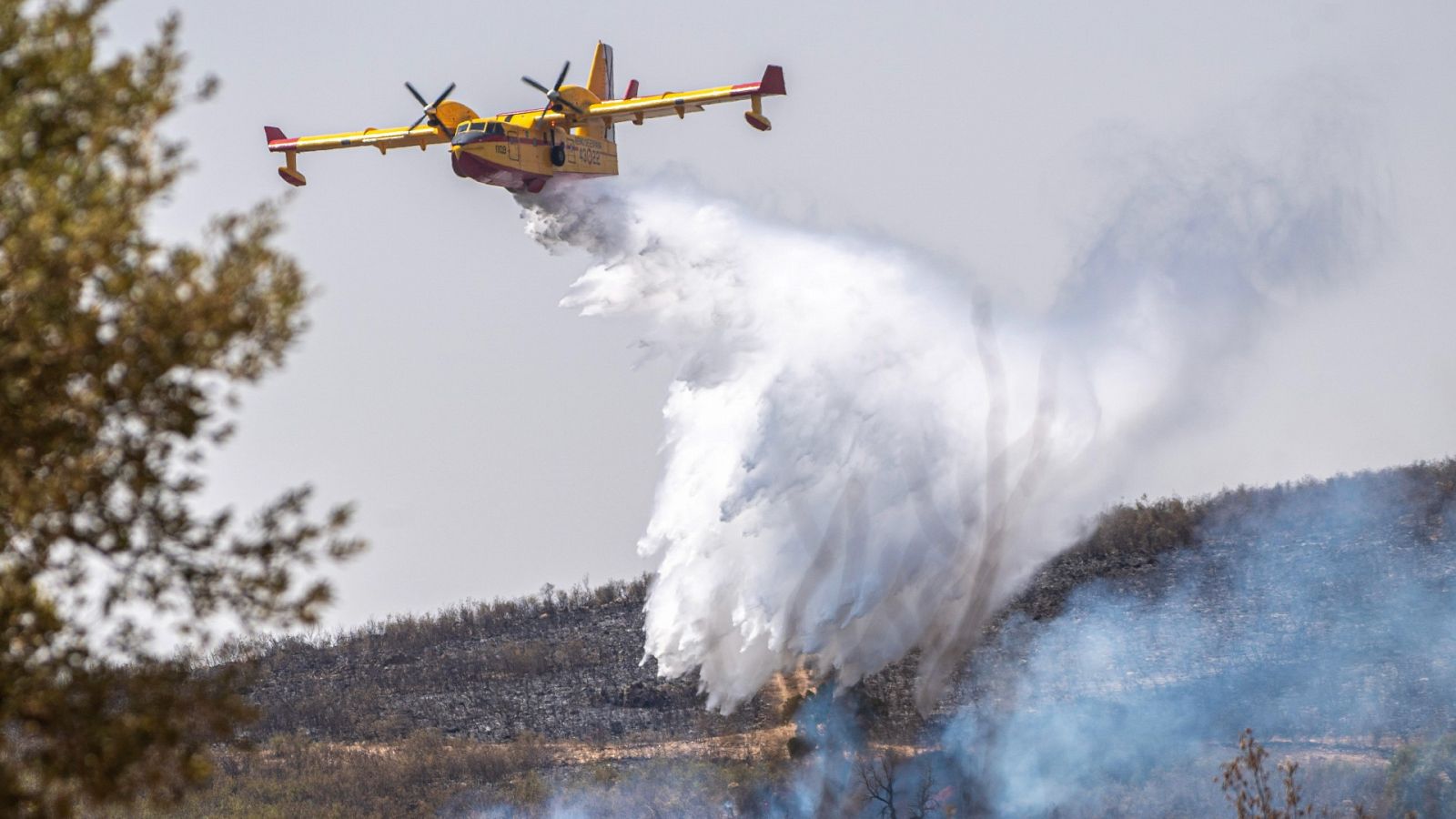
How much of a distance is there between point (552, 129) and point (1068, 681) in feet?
63.5

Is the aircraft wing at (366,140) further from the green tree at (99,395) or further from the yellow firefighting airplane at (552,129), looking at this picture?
the green tree at (99,395)

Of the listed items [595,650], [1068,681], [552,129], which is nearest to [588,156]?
[552,129]

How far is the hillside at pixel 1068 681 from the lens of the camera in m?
38.4

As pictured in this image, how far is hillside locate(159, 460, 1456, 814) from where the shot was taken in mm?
38406

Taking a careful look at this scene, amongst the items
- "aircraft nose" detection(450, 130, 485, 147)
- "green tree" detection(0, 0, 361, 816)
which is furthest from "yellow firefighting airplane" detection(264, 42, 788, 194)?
"green tree" detection(0, 0, 361, 816)

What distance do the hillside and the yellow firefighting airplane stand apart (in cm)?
1315

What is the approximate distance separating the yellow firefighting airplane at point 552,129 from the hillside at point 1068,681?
43.2 ft

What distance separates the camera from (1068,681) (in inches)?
1754

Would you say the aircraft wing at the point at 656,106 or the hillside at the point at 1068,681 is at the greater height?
the aircraft wing at the point at 656,106

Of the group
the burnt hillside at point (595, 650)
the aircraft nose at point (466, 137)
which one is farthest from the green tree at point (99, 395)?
the burnt hillside at point (595, 650)

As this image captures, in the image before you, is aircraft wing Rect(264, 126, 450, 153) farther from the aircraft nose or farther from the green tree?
the green tree

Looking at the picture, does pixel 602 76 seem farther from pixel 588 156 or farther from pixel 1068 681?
pixel 1068 681

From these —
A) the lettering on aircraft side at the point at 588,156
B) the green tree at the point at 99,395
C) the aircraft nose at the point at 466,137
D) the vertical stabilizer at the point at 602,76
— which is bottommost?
the green tree at the point at 99,395

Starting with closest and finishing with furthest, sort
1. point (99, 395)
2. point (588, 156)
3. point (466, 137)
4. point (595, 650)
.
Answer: point (99, 395)
point (466, 137)
point (588, 156)
point (595, 650)
